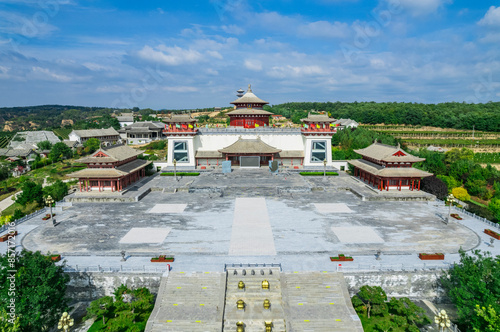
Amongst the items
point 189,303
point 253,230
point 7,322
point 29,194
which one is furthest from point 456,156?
point 29,194

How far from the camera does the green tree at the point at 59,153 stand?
190 ft

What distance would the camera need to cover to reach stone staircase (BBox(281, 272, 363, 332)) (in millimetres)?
14602

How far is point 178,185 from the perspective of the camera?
1422 inches

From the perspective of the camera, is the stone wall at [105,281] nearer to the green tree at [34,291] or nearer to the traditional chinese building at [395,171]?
the green tree at [34,291]

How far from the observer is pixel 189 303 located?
15758mm

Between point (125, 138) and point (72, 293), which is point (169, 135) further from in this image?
point (125, 138)

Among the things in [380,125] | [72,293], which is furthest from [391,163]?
[380,125]

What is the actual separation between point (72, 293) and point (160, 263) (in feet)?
16.9

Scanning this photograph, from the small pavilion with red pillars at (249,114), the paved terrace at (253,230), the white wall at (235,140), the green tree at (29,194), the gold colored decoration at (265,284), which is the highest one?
the small pavilion with red pillars at (249,114)

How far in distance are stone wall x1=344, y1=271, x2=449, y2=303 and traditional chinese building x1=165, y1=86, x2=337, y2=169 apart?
25909mm

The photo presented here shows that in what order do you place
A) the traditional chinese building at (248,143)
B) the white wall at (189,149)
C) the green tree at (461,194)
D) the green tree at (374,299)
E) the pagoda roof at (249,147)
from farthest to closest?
the white wall at (189,149) → the traditional chinese building at (248,143) → the pagoda roof at (249,147) → the green tree at (461,194) → the green tree at (374,299)

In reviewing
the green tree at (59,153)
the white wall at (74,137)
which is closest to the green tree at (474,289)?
the green tree at (59,153)

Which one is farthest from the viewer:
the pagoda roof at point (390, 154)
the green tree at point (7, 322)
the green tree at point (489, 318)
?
the pagoda roof at point (390, 154)

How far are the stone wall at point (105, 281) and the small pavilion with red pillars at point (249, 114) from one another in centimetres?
3253
